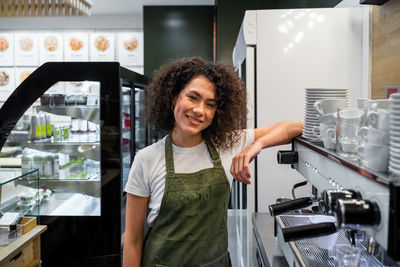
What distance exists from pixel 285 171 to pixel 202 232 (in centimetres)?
91

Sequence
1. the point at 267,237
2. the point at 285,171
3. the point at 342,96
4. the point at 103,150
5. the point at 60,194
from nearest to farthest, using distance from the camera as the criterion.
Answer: the point at 342,96
the point at 267,237
the point at 285,171
the point at 103,150
the point at 60,194

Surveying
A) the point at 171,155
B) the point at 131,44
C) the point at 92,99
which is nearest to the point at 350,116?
the point at 171,155

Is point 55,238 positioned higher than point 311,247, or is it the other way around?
point 311,247

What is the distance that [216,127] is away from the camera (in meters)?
1.51

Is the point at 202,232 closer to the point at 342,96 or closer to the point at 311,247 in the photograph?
the point at 311,247

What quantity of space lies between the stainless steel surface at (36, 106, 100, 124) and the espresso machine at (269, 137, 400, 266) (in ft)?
6.85

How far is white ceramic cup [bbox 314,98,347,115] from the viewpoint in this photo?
116cm

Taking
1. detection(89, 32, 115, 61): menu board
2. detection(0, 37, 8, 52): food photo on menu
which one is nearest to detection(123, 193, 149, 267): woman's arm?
detection(89, 32, 115, 61): menu board

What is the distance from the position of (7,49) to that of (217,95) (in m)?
6.42

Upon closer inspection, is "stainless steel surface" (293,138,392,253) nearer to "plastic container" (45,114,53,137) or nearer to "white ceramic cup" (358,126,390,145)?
"white ceramic cup" (358,126,390,145)

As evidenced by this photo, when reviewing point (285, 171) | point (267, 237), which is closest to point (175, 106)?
point (267, 237)

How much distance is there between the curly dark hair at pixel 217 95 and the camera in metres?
1.44

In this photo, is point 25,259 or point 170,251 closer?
point 170,251

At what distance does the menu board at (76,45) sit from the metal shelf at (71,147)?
11.8ft
